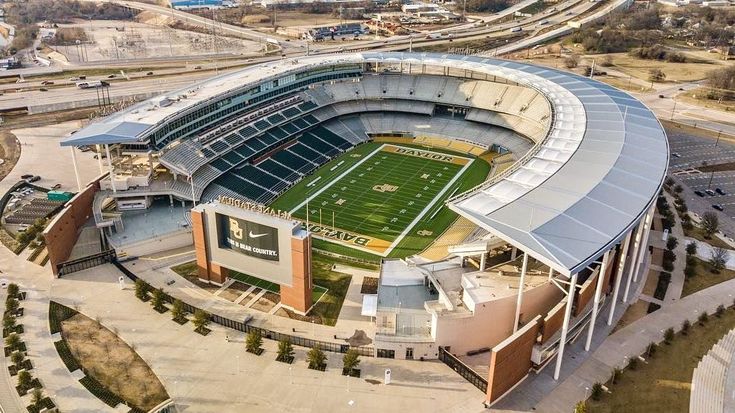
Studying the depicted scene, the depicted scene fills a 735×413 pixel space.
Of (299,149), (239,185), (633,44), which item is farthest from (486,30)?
(239,185)

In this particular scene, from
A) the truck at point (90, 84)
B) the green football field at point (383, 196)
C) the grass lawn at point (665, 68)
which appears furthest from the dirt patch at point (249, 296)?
the grass lawn at point (665, 68)

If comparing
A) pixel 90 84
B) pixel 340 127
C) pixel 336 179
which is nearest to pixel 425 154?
pixel 340 127

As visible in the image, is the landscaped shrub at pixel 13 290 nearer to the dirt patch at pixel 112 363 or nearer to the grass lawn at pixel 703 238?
the dirt patch at pixel 112 363

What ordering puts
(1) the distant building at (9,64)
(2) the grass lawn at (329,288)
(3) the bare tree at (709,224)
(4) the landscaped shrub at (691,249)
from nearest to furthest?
(2) the grass lawn at (329,288) < (4) the landscaped shrub at (691,249) < (3) the bare tree at (709,224) < (1) the distant building at (9,64)

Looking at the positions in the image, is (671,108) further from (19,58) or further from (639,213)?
(19,58)

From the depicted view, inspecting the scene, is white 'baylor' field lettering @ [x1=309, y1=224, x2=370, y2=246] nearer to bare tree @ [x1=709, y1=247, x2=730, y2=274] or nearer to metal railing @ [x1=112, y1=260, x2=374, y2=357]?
metal railing @ [x1=112, y1=260, x2=374, y2=357]
